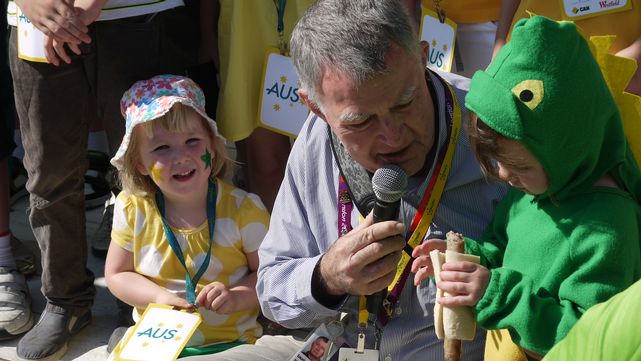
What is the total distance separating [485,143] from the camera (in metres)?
2.28

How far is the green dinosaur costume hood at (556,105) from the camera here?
2168 millimetres

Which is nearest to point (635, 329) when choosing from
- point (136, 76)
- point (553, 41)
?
point (553, 41)

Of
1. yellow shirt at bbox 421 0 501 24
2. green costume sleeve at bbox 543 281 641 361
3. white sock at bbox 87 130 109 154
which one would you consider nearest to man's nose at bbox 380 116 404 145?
green costume sleeve at bbox 543 281 641 361

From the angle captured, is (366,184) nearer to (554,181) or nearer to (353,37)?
(353,37)

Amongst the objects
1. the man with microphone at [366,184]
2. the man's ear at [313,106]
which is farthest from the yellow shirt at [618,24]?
the man's ear at [313,106]

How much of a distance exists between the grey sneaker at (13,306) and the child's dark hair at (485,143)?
274 centimetres

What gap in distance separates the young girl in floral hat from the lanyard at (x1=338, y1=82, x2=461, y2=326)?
2.92ft

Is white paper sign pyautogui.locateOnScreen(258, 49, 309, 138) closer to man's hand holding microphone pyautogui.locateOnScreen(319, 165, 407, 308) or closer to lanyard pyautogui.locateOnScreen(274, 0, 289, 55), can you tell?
lanyard pyautogui.locateOnScreen(274, 0, 289, 55)

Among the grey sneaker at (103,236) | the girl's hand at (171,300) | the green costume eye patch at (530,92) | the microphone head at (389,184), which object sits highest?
the green costume eye patch at (530,92)

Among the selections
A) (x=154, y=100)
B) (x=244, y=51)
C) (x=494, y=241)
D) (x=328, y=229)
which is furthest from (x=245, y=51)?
(x=494, y=241)

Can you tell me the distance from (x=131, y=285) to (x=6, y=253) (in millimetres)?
1235

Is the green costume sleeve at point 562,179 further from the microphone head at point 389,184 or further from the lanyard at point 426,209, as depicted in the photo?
the lanyard at point 426,209

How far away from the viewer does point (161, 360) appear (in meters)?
3.25

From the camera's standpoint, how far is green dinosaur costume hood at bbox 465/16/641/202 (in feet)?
7.11
